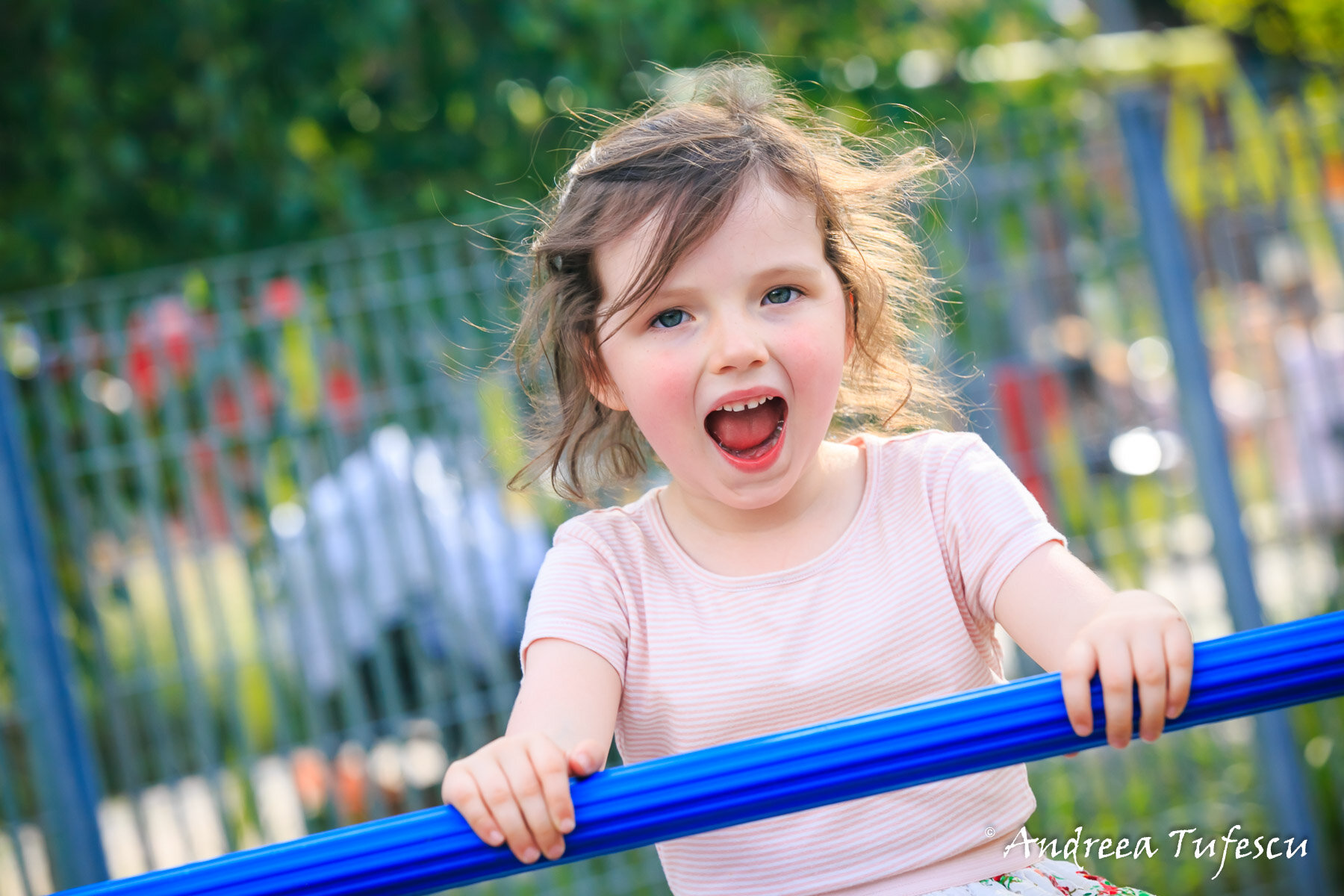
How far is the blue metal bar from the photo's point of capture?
919 mm

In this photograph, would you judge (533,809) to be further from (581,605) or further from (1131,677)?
(1131,677)

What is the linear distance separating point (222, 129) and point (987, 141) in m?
2.37

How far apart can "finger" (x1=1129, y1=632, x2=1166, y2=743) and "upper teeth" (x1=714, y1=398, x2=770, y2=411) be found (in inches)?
19.4

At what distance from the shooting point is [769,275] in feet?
4.25

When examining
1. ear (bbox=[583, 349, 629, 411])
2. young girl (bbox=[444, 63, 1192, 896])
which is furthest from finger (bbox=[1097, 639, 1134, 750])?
ear (bbox=[583, 349, 629, 411])

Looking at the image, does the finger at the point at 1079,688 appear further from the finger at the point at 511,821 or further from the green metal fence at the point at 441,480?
the green metal fence at the point at 441,480

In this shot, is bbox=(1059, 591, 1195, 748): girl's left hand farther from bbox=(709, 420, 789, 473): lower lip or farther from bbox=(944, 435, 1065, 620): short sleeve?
bbox=(709, 420, 789, 473): lower lip

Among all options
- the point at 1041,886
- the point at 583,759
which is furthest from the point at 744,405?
the point at 1041,886

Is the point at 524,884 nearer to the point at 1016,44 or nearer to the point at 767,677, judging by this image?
the point at 767,677

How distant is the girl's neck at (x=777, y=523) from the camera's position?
4.59 ft

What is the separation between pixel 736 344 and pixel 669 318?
11 cm

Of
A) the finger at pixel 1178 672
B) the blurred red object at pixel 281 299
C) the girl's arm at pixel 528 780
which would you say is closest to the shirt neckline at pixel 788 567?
the girl's arm at pixel 528 780

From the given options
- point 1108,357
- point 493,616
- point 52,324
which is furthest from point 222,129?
point 1108,357

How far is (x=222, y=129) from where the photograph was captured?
12.1 feet
